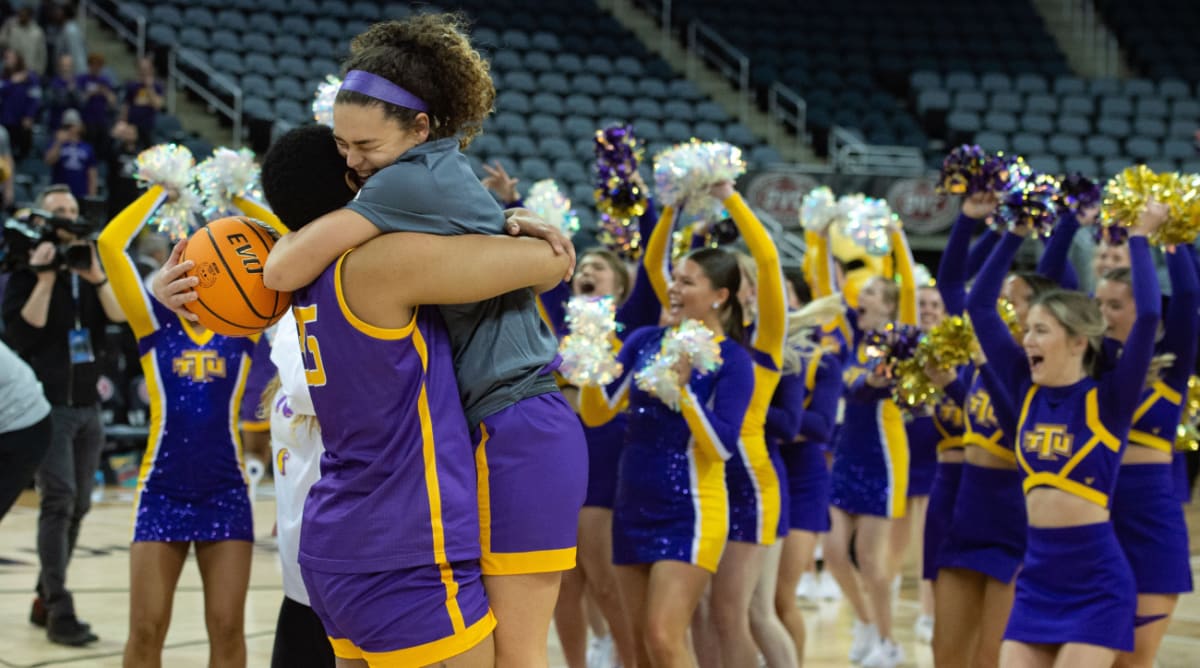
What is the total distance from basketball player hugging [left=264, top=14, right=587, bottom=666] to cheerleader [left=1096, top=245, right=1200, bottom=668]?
235 centimetres

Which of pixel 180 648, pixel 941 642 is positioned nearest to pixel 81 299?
pixel 180 648

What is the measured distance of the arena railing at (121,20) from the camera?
15016 millimetres

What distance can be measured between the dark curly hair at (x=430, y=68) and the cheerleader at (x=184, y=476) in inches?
83.4

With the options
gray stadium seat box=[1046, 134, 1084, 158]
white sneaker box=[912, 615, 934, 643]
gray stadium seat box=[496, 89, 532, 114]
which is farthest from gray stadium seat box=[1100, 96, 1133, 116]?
white sneaker box=[912, 615, 934, 643]

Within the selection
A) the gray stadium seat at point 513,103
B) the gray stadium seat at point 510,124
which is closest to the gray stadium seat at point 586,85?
the gray stadium seat at point 513,103

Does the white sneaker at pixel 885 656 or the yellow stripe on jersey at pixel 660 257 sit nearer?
the yellow stripe on jersey at pixel 660 257

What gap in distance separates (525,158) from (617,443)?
10.1 meters

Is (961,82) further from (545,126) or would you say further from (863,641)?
(863,641)

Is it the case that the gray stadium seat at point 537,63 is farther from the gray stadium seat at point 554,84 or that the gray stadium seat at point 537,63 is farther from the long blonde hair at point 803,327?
the long blonde hair at point 803,327

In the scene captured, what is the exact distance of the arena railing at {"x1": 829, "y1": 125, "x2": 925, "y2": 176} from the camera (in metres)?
15.5

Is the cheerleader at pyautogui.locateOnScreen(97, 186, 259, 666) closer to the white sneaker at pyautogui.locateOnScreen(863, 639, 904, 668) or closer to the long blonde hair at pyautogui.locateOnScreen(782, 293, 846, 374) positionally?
the long blonde hair at pyautogui.locateOnScreen(782, 293, 846, 374)

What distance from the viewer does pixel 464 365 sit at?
2.41 meters

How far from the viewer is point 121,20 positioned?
15.6 meters

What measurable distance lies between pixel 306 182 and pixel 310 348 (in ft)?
1.00
